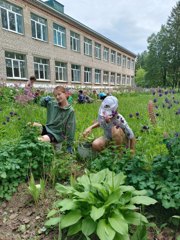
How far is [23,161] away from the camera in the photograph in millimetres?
2205

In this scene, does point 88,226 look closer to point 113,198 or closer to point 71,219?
point 71,219

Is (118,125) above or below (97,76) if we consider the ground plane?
below

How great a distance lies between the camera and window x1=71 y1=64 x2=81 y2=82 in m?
19.9

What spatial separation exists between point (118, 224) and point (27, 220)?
2.94ft

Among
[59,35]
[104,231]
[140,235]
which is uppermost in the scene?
[59,35]

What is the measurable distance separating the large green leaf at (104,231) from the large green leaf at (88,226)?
5 cm

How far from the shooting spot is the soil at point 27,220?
1.60 m

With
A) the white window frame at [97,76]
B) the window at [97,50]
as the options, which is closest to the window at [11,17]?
the window at [97,50]

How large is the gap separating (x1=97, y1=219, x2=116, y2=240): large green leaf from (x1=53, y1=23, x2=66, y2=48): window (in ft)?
58.7

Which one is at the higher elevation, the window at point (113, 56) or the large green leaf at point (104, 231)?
the window at point (113, 56)

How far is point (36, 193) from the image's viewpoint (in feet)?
6.30

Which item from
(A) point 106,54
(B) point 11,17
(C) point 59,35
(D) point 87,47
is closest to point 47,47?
(C) point 59,35

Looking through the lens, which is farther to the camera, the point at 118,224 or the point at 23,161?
the point at 23,161

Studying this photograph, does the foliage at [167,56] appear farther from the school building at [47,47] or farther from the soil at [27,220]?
the soil at [27,220]
